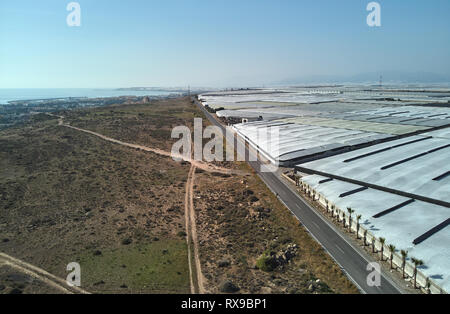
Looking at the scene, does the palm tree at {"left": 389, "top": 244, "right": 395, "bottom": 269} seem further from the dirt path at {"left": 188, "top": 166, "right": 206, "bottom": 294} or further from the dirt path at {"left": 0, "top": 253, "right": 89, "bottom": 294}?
the dirt path at {"left": 0, "top": 253, "right": 89, "bottom": 294}

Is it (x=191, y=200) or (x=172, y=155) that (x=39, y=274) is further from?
(x=172, y=155)

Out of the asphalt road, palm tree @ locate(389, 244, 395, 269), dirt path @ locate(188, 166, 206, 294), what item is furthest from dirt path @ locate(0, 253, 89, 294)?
palm tree @ locate(389, 244, 395, 269)

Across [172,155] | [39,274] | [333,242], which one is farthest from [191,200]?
[172,155]

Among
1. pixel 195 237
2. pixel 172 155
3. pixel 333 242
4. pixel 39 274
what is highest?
pixel 172 155

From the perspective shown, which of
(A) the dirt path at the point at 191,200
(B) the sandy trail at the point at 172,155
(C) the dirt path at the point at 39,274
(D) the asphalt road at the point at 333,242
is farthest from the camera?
(B) the sandy trail at the point at 172,155

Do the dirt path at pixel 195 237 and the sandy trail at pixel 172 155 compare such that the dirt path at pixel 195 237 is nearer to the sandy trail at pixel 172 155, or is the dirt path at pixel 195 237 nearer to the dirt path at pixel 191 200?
the dirt path at pixel 191 200

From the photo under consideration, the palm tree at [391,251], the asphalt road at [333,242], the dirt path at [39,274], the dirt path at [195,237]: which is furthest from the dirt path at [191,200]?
the palm tree at [391,251]
